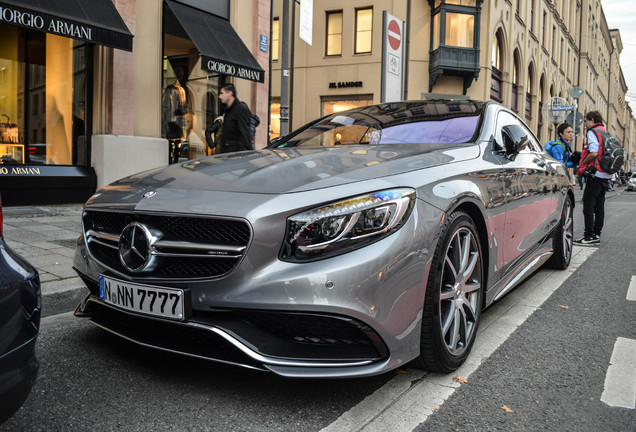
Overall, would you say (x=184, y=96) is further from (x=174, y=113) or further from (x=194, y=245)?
(x=194, y=245)

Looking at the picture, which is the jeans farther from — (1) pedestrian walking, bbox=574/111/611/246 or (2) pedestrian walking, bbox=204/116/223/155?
(2) pedestrian walking, bbox=204/116/223/155

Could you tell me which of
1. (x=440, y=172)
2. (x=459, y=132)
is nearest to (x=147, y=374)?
(x=440, y=172)

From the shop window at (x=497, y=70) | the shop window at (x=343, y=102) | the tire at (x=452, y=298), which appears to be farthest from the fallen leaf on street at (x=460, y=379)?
the shop window at (x=497, y=70)

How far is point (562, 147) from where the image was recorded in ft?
27.0

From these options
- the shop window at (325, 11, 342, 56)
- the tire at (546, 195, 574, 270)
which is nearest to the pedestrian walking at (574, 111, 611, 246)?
the tire at (546, 195, 574, 270)

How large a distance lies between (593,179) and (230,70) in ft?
21.6

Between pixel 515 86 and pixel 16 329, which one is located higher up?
pixel 515 86

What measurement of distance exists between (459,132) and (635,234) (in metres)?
6.97

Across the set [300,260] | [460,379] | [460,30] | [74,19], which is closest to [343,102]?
[460,30]

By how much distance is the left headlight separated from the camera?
2.15 m

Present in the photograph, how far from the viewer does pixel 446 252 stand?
8.34 ft

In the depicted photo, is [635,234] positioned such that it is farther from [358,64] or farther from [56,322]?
[358,64]

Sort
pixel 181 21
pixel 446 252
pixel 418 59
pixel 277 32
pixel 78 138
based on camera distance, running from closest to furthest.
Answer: pixel 446 252
pixel 78 138
pixel 181 21
pixel 418 59
pixel 277 32

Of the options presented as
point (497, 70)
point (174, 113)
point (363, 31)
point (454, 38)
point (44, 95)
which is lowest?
point (174, 113)
